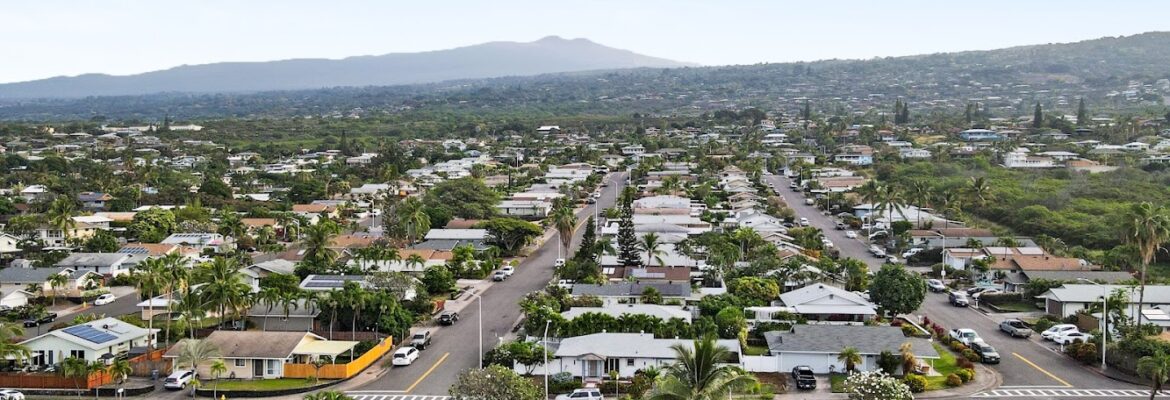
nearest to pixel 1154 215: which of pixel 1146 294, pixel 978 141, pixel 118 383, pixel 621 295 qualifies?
pixel 1146 294

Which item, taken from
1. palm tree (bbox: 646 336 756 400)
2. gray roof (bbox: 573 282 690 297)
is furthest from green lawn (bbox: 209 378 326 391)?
palm tree (bbox: 646 336 756 400)

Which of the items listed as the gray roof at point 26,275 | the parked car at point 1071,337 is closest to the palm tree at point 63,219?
the gray roof at point 26,275

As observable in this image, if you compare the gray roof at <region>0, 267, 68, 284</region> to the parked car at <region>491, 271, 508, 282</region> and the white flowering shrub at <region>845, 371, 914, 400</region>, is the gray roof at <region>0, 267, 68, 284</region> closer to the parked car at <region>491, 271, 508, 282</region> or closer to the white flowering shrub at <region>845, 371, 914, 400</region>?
the parked car at <region>491, 271, 508, 282</region>

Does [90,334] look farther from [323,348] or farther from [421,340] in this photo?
[421,340]

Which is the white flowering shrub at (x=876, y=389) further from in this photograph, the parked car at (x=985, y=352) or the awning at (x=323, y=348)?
the awning at (x=323, y=348)

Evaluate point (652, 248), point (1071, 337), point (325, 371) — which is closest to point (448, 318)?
→ point (325, 371)
